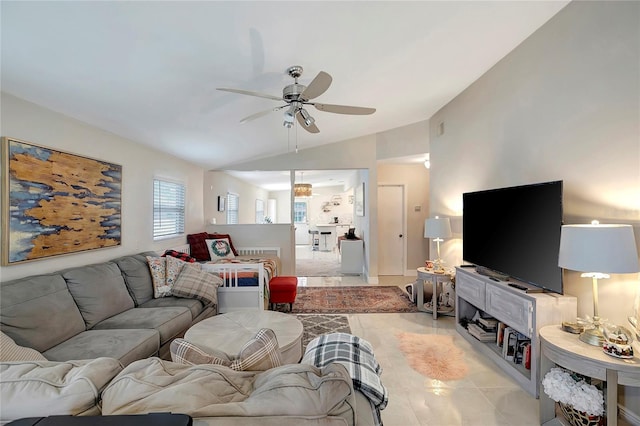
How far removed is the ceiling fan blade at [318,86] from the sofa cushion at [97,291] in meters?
2.43

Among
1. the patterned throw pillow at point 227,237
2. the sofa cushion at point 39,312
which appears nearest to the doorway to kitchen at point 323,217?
the patterned throw pillow at point 227,237

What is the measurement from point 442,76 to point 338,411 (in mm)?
3620

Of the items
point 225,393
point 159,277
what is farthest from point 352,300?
point 225,393

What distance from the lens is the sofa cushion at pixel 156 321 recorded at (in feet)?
7.74

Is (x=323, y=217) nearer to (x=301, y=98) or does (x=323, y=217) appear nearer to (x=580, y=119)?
(x=301, y=98)

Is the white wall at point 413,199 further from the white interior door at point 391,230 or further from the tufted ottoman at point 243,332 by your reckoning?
the tufted ottoman at point 243,332

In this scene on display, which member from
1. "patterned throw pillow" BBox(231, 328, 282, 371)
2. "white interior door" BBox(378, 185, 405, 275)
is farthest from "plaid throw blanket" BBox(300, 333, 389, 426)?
"white interior door" BBox(378, 185, 405, 275)

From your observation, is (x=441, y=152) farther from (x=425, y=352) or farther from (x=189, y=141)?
(x=189, y=141)

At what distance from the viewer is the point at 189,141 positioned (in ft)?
12.6

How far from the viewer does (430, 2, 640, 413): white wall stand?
6.22ft

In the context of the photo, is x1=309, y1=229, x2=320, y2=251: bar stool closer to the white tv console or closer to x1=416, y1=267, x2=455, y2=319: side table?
x1=416, y1=267, x2=455, y2=319: side table

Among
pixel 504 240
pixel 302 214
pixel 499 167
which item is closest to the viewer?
pixel 504 240

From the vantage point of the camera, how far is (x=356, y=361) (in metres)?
1.07

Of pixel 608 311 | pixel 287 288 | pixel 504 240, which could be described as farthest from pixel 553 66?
pixel 287 288
